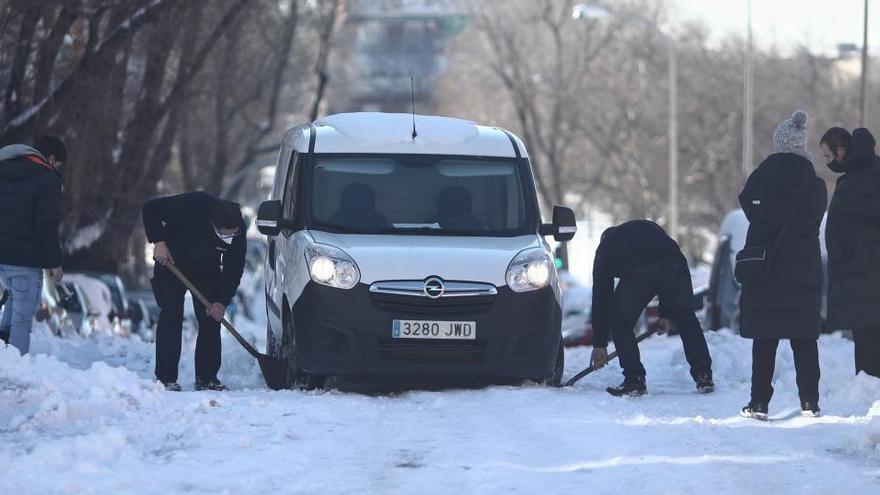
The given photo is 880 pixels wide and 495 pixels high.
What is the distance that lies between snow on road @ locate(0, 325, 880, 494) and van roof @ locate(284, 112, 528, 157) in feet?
6.38

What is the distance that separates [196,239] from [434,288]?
191 centimetres

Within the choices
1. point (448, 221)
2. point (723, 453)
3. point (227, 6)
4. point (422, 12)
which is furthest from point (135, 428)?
point (422, 12)

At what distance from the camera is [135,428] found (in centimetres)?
934

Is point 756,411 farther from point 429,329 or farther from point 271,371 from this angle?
point 271,371

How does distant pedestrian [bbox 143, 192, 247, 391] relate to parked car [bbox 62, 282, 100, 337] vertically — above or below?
above

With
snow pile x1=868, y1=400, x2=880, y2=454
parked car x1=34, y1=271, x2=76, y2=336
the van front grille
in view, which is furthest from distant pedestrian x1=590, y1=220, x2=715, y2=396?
parked car x1=34, y1=271, x2=76, y2=336

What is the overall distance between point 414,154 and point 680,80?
174 feet

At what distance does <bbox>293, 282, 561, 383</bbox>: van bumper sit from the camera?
12.0 meters

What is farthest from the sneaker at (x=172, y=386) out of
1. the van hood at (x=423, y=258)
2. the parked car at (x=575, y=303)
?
the parked car at (x=575, y=303)

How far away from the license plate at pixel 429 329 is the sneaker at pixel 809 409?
2468 millimetres

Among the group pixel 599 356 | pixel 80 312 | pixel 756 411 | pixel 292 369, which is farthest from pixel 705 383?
pixel 80 312

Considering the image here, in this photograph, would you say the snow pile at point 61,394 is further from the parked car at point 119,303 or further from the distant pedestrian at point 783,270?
the parked car at point 119,303

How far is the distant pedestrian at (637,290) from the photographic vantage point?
12781mm

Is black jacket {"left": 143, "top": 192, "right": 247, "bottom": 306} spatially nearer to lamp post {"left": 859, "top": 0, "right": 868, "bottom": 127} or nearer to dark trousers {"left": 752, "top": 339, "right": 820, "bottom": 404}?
dark trousers {"left": 752, "top": 339, "right": 820, "bottom": 404}
